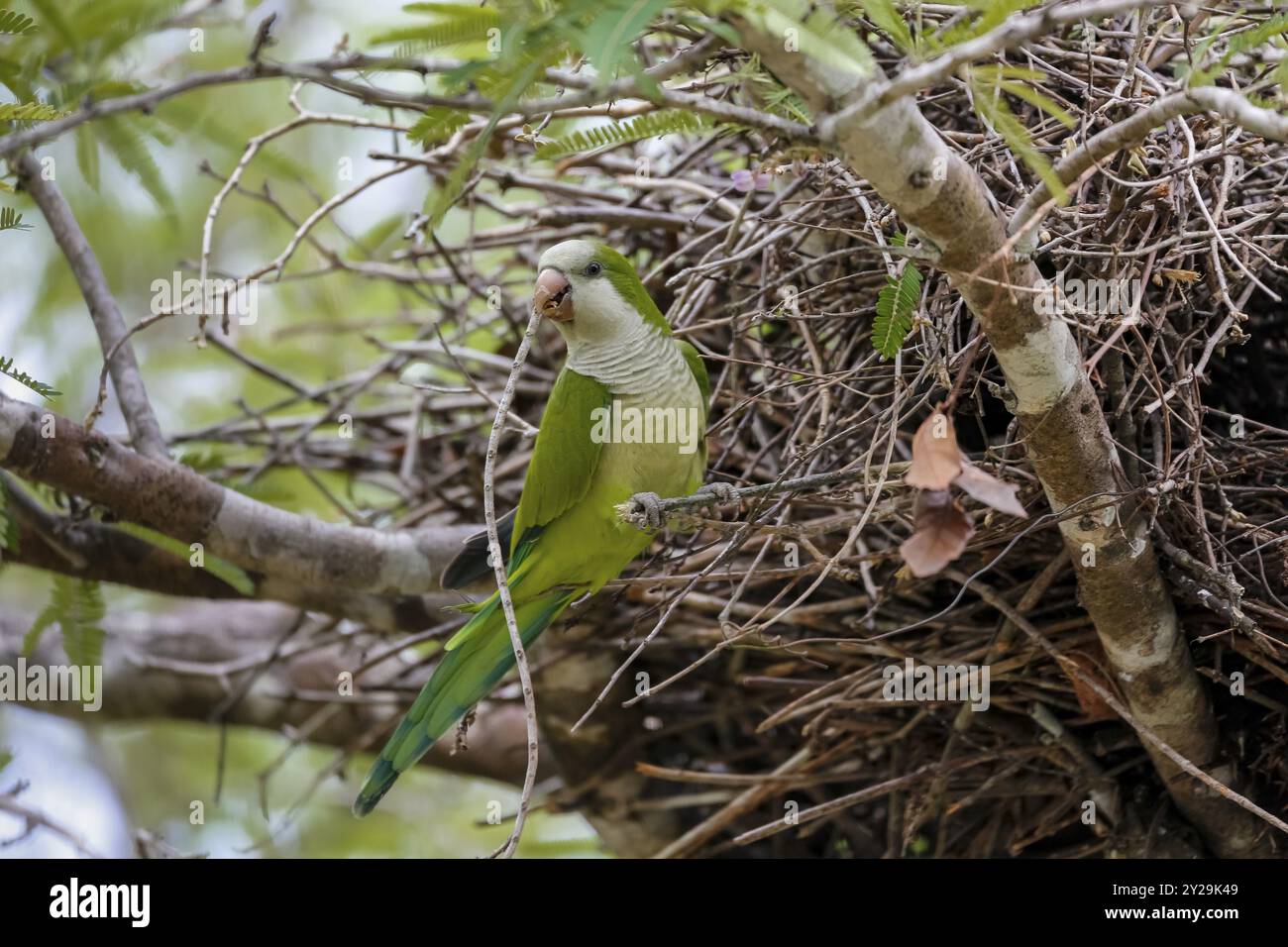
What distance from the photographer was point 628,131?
1.98 metres

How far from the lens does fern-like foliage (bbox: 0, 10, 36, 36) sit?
176 cm

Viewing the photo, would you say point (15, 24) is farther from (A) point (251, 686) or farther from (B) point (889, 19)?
(A) point (251, 686)

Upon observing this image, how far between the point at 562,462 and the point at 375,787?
0.85 m

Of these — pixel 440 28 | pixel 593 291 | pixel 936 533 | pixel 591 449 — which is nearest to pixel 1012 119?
pixel 936 533

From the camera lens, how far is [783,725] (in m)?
3.12

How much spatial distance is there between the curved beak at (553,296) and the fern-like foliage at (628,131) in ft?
1.79

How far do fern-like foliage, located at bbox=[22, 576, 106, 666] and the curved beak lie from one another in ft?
4.72

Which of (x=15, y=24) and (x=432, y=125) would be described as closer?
(x=432, y=125)

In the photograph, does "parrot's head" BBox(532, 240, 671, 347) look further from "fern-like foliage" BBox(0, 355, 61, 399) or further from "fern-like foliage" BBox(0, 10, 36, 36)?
"fern-like foliage" BBox(0, 10, 36, 36)

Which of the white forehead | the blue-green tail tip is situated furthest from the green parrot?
the blue-green tail tip

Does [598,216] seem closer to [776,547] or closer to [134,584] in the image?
[776,547]

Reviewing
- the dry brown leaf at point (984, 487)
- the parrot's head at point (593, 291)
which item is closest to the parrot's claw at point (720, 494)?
the parrot's head at point (593, 291)

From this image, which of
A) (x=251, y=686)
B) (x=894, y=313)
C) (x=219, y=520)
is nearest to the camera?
(x=894, y=313)

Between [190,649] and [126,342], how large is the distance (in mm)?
1740
